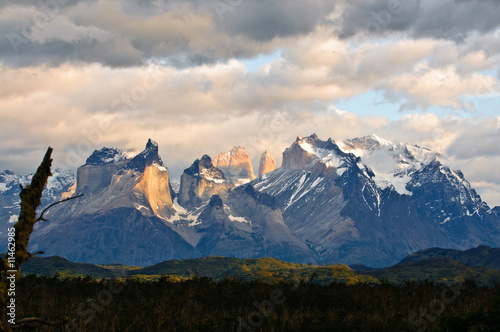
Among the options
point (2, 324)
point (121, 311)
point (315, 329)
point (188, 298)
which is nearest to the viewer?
point (2, 324)

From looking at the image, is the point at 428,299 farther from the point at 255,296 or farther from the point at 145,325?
the point at 145,325

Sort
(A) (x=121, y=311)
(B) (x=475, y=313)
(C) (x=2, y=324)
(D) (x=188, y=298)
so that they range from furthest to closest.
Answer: (D) (x=188, y=298)
(A) (x=121, y=311)
(B) (x=475, y=313)
(C) (x=2, y=324)

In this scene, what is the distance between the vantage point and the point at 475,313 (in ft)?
195

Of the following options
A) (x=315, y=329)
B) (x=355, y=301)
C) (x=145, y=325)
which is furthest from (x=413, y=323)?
(x=145, y=325)

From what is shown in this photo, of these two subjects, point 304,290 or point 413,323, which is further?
point 304,290

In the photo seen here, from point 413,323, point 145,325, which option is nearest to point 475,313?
point 413,323

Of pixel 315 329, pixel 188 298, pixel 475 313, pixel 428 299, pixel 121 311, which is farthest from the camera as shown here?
pixel 428 299

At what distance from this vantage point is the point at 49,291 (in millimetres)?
104812

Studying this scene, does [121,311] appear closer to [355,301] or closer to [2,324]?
[355,301]

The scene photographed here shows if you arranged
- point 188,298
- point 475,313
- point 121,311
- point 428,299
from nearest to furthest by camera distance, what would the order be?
point 475,313, point 121,311, point 188,298, point 428,299

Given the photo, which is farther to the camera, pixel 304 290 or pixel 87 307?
pixel 304 290

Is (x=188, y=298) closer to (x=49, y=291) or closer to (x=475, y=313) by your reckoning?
(x=49, y=291)

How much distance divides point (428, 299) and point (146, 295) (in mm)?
47336

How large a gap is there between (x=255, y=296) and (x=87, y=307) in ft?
96.1
